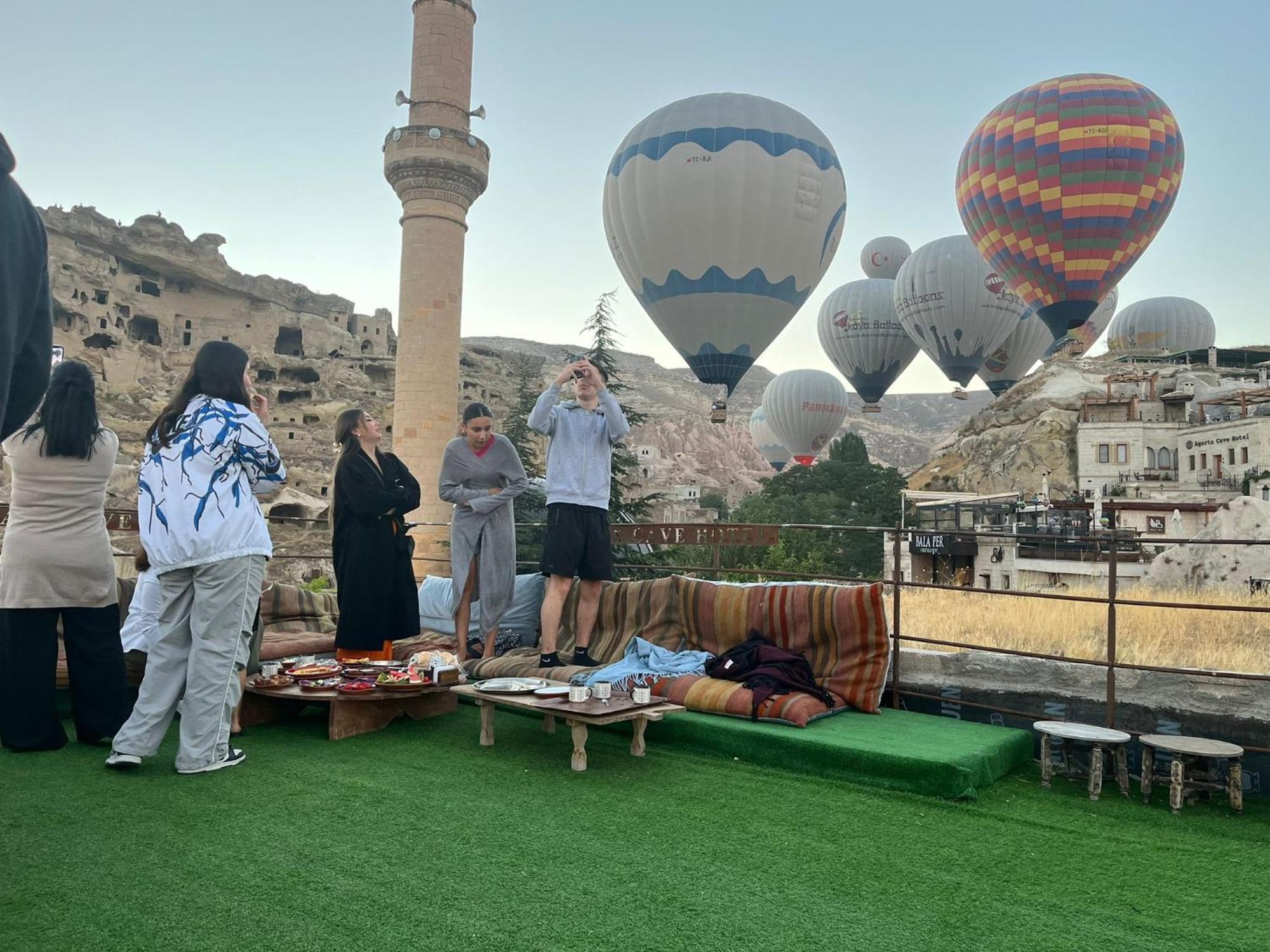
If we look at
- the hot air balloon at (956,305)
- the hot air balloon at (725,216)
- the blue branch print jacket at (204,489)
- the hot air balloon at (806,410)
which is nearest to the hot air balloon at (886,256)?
the hot air balloon at (806,410)

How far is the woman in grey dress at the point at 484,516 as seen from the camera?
5727 mm

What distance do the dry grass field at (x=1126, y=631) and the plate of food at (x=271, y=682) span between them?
12.6ft

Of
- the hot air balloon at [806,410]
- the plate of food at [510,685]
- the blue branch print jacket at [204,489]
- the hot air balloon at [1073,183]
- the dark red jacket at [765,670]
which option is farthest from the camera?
the hot air balloon at [806,410]

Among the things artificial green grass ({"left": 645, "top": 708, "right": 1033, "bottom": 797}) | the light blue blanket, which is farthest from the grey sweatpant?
artificial green grass ({"left": 645, "top": 708, "right": 1033, "bottom": 797})

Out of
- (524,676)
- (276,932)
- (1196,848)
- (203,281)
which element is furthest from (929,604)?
(203,281)

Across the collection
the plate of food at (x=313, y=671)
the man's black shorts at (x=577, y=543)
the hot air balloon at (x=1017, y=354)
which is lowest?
the plate of food at (x=313, y=671)

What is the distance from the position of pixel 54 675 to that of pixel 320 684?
3.79ft

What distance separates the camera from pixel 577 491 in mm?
5309

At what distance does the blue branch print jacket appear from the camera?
363 cm

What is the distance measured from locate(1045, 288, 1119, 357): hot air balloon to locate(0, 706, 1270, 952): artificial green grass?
1688 centimetres

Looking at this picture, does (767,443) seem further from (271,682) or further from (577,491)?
(271,682)

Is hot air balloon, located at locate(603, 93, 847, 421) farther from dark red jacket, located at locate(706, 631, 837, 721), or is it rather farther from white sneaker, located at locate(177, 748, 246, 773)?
white sneaker, located at locate(177, 748, 246, 773)

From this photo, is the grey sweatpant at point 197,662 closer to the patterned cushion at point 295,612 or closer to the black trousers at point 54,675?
the black trousers at point 54,675

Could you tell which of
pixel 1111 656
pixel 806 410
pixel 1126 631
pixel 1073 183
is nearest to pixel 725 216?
pixel 1126 631
